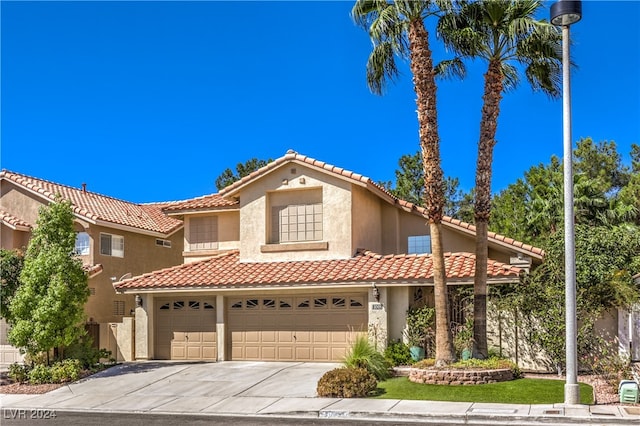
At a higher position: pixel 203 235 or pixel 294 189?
pixel 294 189

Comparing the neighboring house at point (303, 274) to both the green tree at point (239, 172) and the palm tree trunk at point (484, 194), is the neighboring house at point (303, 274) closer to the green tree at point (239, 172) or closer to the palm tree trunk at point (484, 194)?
the palm tree trunk at point (484, 194)

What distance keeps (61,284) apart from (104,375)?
10.1 ft

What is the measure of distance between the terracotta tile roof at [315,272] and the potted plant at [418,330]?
3.60 feet

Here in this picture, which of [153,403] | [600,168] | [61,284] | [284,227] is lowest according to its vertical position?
[153,403]

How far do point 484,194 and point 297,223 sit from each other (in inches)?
303

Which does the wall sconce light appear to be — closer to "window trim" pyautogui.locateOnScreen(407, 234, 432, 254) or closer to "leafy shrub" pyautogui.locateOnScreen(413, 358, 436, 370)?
"leafy shrub" pyautogui.locateOnScreen(413, 358, 436, 370)

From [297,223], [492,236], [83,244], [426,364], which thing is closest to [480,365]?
[426,364]

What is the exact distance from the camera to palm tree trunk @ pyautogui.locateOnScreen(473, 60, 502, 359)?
20.4m

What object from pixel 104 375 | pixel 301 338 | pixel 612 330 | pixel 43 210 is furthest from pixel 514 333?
pixel 43 210

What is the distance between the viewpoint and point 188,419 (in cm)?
1627

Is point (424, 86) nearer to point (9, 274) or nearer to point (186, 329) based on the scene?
point (186, 329)

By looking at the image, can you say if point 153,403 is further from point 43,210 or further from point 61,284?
point 43,210

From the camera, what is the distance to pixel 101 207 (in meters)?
32.4

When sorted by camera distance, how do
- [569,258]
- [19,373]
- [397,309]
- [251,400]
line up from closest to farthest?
1. [569,258]
2. [251,400]
3. [19,373]
4. [397,309]
